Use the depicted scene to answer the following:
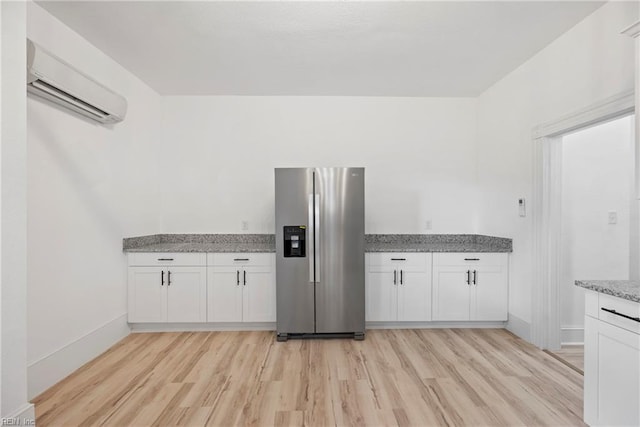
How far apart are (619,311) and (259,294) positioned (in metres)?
2.89

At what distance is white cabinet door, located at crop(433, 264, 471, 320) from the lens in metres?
3.64

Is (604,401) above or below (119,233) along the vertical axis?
below

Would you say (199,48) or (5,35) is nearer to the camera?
(5,35)

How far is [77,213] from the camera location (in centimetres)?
278

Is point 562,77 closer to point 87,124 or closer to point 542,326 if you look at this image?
point 542,326

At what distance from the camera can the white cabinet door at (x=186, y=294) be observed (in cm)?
355

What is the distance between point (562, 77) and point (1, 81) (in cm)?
381

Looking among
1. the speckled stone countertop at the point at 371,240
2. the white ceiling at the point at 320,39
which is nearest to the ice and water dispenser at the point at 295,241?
the speckled stone countertop at the point at 371,240

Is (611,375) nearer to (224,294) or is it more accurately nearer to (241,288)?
(241,288)

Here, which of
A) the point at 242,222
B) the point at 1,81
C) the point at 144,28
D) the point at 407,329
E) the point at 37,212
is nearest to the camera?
the point at 1,81

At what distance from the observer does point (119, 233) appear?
340 cm

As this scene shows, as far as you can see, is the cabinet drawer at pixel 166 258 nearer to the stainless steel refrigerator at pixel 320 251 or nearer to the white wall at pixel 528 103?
the stainless steel refrigerator at pixel 320 251

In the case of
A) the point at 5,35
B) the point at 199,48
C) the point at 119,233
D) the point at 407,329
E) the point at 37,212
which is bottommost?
the point at 407,329

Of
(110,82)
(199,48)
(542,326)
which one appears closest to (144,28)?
(199,48)
